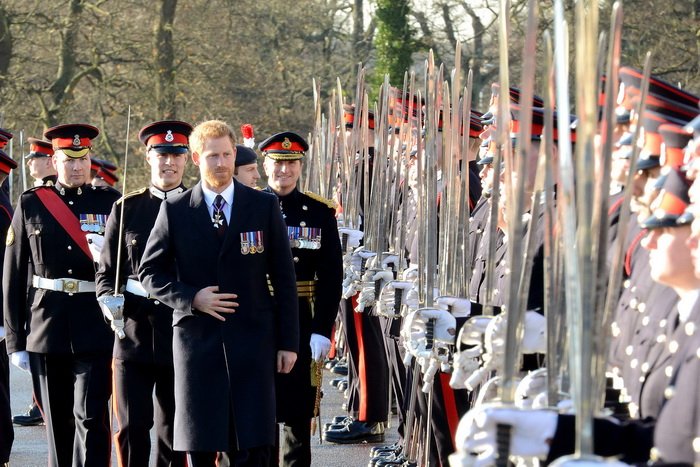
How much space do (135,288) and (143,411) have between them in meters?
0.56

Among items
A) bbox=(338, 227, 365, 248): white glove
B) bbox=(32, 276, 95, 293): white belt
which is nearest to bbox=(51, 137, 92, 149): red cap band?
bbox=(32, 276, 95, 293): white belt

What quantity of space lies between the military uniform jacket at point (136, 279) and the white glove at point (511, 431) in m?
3.21

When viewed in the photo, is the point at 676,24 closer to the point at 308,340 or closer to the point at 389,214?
the point at 389,214

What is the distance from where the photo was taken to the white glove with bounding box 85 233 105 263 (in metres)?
6.58

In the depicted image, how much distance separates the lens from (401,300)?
6395 mm

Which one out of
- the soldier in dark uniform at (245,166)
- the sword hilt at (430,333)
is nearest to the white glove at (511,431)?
the sword hilt at (430,333)

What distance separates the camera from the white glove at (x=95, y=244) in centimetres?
658

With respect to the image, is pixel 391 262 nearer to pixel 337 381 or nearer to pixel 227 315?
pixel 227 315

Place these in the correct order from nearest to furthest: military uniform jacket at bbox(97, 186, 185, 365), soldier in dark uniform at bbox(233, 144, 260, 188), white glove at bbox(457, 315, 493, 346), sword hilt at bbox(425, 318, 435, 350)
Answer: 1. white glove at bbox(457, 315, 493, 346)
2. sword hilt at bbox(425, 318, 435, 350)
3. military uniform jacket at bbox(97, 186, 185, 365)
4. soldier in dark uniform at bbox(233, 144, 260, 188)

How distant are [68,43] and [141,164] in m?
2.67

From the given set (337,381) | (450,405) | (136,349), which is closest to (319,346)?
(450,405)

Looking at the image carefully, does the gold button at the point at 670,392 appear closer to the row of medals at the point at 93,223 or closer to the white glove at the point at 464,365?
the white glove at the point at 464,365

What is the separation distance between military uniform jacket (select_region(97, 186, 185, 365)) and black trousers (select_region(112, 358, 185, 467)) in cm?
7

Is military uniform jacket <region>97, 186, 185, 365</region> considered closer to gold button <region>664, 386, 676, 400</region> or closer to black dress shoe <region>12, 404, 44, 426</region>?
black dress shoe <region>12, 404, 44, 426</region>
